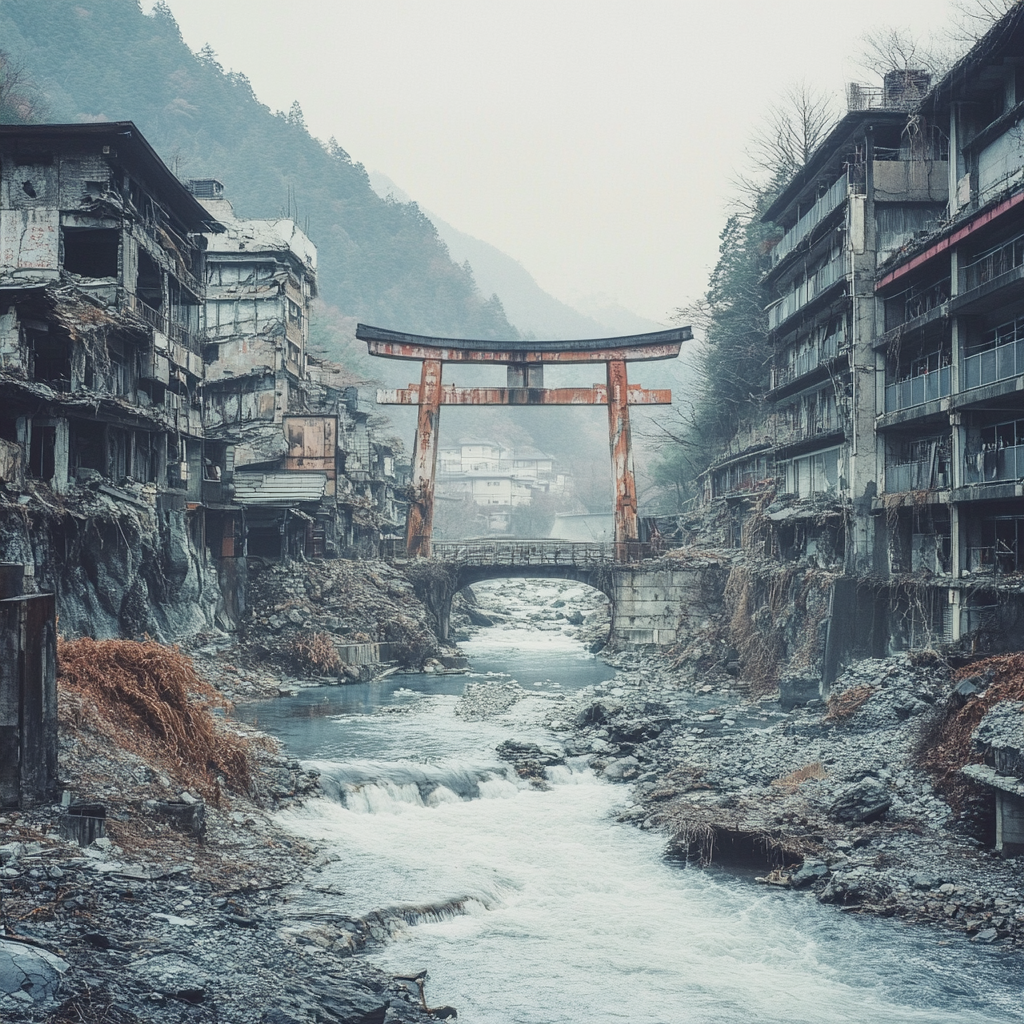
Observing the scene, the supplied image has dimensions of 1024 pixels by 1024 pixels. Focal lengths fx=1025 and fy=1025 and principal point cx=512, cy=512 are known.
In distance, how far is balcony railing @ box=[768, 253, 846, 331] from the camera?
1173 inches

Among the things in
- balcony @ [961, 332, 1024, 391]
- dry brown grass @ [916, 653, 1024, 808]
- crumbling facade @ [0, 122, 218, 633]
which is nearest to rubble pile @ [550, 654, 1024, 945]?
dry brown grass @ [916, 653, 1024, 808]

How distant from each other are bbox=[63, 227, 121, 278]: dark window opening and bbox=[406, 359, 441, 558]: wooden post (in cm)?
1229

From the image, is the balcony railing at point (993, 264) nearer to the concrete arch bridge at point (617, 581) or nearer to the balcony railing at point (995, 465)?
the balcony railing at point (995, 465)

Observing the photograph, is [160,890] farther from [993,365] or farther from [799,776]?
[993,365]

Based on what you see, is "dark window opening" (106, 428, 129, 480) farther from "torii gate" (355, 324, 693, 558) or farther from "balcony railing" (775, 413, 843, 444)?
"balcony railing" (775, 413, 843, 444)

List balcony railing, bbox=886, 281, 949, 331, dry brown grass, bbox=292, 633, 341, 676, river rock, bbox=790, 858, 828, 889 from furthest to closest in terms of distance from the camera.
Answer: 1. dry brown grass, bbox=292, 633, 341, 676
2. balcony railing, bbox=886, 281, 949, 331
3. river rock, bbox=790, 858, 828, 889

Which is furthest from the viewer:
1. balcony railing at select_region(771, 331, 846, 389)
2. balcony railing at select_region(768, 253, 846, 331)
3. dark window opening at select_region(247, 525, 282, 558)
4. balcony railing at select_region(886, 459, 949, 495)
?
dark window opening at select_region(247, 525, 282, 558)

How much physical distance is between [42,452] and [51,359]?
380 cm

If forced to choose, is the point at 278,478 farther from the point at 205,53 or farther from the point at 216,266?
the point at 205,53

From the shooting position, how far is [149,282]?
33000 millimetres

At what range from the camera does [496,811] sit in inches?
704

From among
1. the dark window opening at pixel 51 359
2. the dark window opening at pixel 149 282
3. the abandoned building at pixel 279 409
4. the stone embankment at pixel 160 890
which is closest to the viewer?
the stone embankment at pixel 160 890

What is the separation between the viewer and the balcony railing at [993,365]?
2083 centimetres

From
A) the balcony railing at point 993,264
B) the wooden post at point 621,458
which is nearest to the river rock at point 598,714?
the balcony railing at point 993,264
